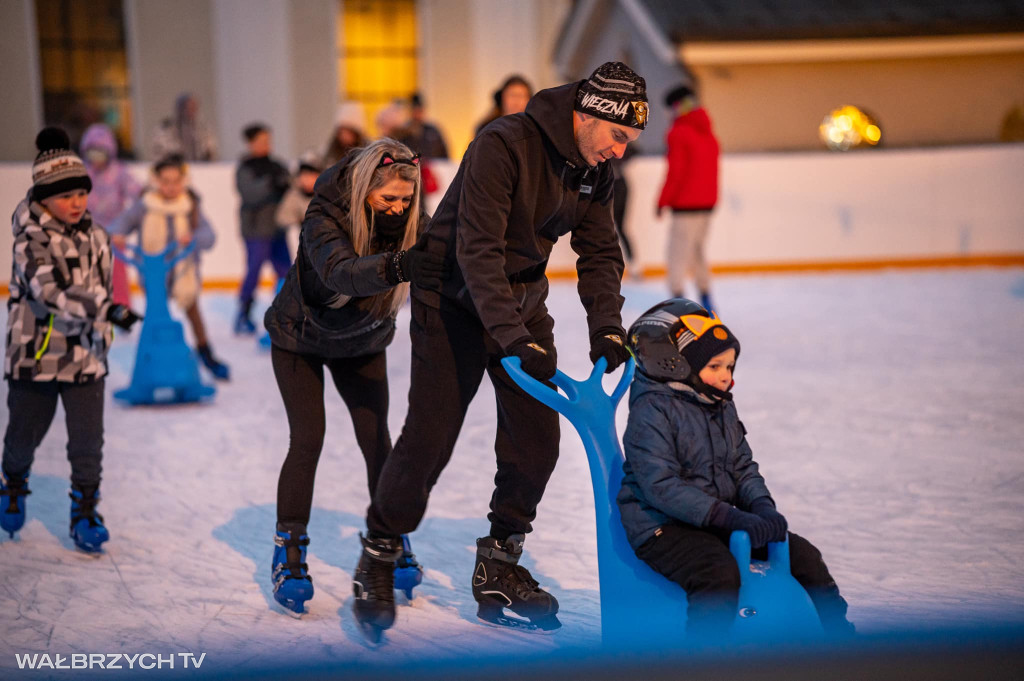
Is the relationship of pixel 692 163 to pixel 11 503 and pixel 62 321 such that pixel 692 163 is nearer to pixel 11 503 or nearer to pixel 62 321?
pixel 62 321

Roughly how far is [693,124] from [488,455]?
447 centimetres

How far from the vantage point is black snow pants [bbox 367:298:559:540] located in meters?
2.51

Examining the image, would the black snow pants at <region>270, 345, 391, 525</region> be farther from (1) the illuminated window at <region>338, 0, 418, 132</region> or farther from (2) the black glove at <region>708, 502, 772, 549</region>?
(1) the illuminated window at <region>338, 0, 418, 132</region>

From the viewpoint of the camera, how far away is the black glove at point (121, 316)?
10.5 ft

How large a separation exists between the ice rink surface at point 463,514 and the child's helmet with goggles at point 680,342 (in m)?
0.61

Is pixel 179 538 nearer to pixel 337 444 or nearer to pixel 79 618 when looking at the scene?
pixel 79 618

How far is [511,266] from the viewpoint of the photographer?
97.0 inches

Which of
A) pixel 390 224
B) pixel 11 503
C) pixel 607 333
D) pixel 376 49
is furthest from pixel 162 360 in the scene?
pixel 376 49

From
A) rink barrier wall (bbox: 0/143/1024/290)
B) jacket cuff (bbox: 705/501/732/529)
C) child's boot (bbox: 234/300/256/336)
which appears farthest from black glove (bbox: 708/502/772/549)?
rink barrier wall (bbox: 0/143/1024/290)

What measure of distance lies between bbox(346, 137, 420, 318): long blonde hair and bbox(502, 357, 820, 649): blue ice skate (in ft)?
1.82

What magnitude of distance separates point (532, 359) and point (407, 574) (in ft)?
Result: 3.00

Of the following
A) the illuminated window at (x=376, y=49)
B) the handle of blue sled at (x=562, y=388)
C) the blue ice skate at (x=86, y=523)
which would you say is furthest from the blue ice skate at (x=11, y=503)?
the illuminated window at (x=376, y=49)

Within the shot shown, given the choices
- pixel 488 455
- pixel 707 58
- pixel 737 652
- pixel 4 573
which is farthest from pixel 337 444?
pixel 707 58

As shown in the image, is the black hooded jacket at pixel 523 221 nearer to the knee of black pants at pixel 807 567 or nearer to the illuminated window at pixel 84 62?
the knee of black pants at pixel 807 567
